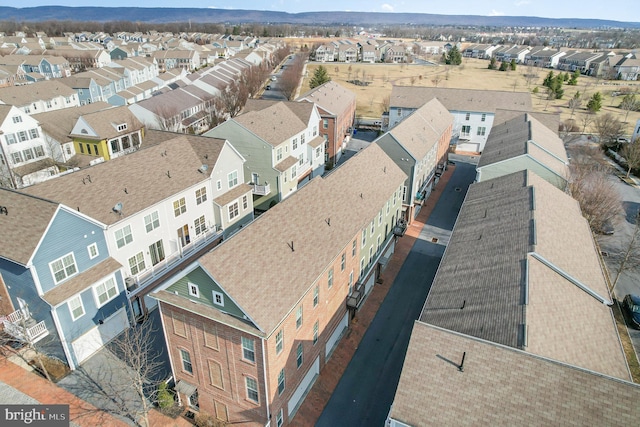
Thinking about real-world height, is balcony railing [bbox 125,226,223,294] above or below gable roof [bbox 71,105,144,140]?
below

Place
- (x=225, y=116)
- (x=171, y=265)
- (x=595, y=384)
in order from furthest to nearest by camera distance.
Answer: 1. (x=225, y=116)
2. (x=171, y=265)
3. (x=595, y=384)

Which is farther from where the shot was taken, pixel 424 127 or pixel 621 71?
pixel 621 71

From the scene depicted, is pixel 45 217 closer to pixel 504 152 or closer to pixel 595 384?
pixel 595 384

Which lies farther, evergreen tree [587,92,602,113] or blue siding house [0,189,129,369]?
evergreen tree [587,92,602,113]

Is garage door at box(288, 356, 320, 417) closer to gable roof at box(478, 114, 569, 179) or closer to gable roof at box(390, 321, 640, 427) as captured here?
gable roof at box(390, 321, 640, 427)

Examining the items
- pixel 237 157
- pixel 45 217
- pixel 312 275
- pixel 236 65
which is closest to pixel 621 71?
pixel 236 65

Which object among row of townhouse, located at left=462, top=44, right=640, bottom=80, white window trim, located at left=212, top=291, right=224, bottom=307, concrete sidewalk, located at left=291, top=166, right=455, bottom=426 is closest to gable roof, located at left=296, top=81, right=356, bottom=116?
concrete sidewalk, located at left=291, top=166, right=455, bottom=426

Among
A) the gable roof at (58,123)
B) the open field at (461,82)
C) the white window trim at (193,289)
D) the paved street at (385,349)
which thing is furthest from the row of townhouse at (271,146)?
the open field at (461,82)

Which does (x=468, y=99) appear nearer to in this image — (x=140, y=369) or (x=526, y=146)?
(x=526, y=146)
